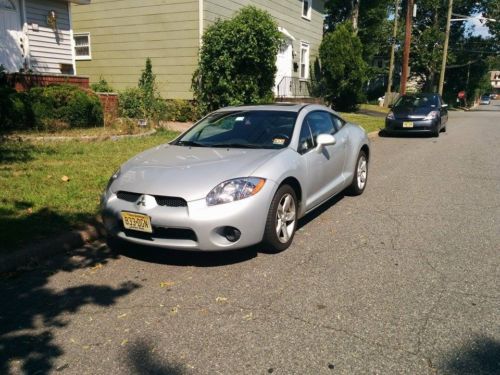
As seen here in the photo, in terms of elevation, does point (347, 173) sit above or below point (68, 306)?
above

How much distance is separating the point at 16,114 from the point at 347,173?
747cm

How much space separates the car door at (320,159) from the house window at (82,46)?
588 inches

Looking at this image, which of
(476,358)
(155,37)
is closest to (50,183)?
(476,358)

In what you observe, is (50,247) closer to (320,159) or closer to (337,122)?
(320,159)

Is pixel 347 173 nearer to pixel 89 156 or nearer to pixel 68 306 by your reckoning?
pixel 68 306

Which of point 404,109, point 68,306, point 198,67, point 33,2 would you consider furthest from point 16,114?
point 404,109

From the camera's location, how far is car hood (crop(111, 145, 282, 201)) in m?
4.02

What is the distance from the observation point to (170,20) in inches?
609

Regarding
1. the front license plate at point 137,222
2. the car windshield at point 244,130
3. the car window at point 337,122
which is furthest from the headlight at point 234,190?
the car window at point 337,122

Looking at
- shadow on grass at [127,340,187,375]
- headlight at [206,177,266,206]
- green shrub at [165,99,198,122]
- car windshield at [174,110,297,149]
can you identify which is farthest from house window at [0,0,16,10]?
shadow on grass at [127,340,187,375]

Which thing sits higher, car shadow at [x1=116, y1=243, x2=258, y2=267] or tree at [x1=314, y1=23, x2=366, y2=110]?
tree at [x1=314, y1=23, x2=366, y2=110]

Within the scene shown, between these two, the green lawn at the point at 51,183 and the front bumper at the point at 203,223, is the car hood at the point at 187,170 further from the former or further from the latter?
the green lawn at the point at 51,183

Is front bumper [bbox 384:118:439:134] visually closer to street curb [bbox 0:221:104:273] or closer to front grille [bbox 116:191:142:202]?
street curb [bbox 0:221:104:273]

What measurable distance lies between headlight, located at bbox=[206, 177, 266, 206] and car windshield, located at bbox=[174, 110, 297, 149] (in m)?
0.84
